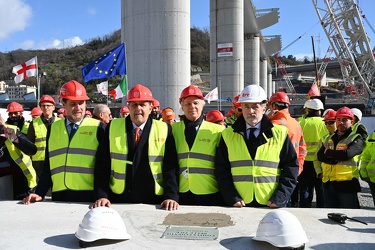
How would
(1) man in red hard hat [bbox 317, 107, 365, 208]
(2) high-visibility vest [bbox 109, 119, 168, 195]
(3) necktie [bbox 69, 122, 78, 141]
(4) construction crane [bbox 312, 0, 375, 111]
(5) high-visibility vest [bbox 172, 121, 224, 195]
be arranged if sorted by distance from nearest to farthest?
(2) high-visibility vest [bbox 109, 119, 168, 195]
(5) high-visibility vest [bbox 172, 121, 224, 195]
(3) necktie [bbox 69, 122, 78, 141]
(1) man in red hard hat [bbox 317, 107, 365, 208]
(4) construction crane [bbox 312, 0, 375, 111]

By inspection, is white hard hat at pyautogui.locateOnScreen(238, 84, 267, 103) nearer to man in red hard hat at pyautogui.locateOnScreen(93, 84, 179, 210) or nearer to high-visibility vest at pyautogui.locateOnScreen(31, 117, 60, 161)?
man in red hard hat at pyautogui.locateOnScreen(93, 84, 179, 210)

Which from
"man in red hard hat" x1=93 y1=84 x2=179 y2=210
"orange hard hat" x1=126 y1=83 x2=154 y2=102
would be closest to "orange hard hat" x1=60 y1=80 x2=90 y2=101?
"man in red hard hat" x1=93 y1=84 x2=179 y2=210

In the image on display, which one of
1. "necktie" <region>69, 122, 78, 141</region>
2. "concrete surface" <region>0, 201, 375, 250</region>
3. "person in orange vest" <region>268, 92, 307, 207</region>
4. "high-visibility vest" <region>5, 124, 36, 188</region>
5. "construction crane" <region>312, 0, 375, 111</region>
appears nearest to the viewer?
"concrete surface" <region>0, 201, 375, 250</region>

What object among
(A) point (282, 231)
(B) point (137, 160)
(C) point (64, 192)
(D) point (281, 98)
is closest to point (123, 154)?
(B) point (137, 160)

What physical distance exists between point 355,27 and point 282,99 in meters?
40.9

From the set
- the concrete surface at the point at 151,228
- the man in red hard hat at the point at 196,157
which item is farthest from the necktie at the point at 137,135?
the concrete surface at the point at 151,228

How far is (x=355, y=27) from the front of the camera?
40594 mm

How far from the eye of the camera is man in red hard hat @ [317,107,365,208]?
475 centimetres

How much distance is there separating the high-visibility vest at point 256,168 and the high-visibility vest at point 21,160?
2.68 meters

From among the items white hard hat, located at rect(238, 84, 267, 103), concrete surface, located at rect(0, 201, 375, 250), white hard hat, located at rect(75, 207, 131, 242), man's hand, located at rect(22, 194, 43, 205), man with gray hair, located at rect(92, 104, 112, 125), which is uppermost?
white hard hat, located at rect(238, 84, 267, 103)

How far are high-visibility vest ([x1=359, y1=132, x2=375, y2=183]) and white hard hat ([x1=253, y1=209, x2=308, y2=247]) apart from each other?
324cm

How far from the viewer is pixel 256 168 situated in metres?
3.35

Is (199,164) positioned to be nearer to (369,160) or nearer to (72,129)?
(72,129)

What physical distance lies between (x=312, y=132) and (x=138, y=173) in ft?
13.0
